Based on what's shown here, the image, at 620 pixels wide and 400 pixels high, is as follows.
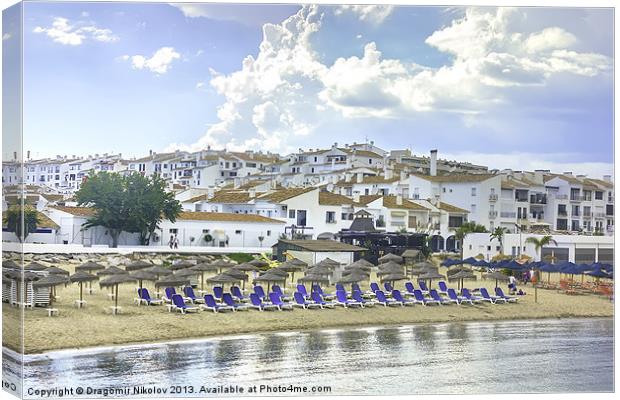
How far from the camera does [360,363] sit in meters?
19.1

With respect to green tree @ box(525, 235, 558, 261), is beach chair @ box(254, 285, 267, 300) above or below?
below

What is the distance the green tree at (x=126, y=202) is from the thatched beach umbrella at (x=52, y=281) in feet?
3.89

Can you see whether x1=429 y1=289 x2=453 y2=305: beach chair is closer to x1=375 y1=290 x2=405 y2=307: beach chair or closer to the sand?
the sand

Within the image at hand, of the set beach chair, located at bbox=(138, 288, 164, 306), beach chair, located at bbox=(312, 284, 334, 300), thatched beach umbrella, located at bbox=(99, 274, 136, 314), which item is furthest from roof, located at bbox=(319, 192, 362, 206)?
thatched beach umbrella, located at bbox=(99, 274, 136, 314)

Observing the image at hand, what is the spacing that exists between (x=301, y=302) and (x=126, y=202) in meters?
4.98

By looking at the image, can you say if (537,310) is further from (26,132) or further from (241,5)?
(26,132)

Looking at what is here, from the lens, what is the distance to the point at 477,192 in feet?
76.4

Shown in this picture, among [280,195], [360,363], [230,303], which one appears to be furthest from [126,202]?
[360,363]

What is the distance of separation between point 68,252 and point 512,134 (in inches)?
398

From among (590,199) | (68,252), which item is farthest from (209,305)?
(590,199)

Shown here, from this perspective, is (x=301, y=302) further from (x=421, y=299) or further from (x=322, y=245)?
(x=421, y=299)

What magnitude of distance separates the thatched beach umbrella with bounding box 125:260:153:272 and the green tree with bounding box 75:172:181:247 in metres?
0.67

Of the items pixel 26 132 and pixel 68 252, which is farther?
pixel 68 252

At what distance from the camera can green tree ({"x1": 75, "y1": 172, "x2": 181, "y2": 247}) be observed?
2081 cm
